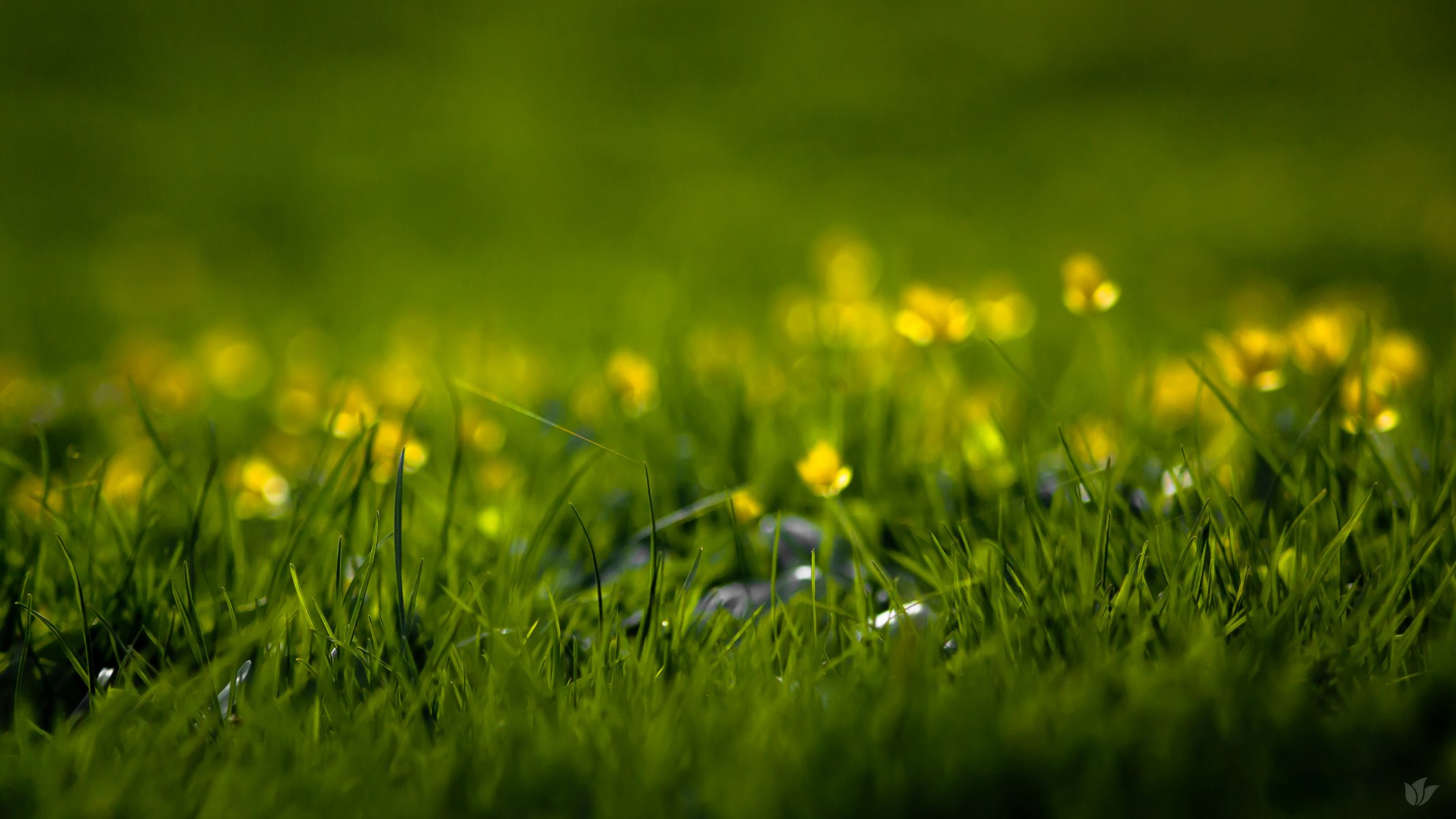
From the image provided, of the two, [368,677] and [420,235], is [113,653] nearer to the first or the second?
[368,677]

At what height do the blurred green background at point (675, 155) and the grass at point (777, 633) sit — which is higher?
the blurred green background at point (675, 155)

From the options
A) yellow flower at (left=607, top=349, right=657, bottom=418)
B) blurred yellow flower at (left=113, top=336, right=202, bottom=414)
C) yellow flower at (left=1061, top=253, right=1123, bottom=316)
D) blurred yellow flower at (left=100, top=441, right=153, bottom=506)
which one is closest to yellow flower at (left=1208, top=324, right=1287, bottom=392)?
yellow flower at (left=1061, top=253, right=1123, bottom=316)

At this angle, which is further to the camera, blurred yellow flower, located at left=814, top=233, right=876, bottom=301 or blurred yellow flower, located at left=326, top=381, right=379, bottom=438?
blurred yellow flower, located at left=814, top=233, right=876, bottom=301

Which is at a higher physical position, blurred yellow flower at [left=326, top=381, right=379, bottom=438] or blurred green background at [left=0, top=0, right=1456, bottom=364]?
blurred green background at [left=0, top=0, right=1456, bottom=364]

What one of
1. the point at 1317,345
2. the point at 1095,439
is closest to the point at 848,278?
the point at 1095,439

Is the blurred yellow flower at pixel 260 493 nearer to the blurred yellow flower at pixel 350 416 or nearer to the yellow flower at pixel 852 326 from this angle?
the blurred yellow flower at pixel 350 416

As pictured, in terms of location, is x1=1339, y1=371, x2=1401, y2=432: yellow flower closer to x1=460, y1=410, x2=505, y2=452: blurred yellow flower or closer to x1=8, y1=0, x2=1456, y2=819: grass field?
x1=8, y1=0, x2=1456, y2=819: grass field

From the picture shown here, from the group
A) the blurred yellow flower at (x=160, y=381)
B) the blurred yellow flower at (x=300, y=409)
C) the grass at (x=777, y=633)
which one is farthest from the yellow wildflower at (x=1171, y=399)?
the blurred yellow flower at (x=160, y=381)

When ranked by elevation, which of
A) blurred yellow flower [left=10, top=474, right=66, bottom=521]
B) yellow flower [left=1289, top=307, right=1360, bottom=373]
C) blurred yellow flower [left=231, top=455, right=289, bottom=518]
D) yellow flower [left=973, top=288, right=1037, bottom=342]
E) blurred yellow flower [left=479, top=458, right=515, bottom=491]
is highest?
yellow flower [left=1289, top=307, right=1360, bottom=373]
